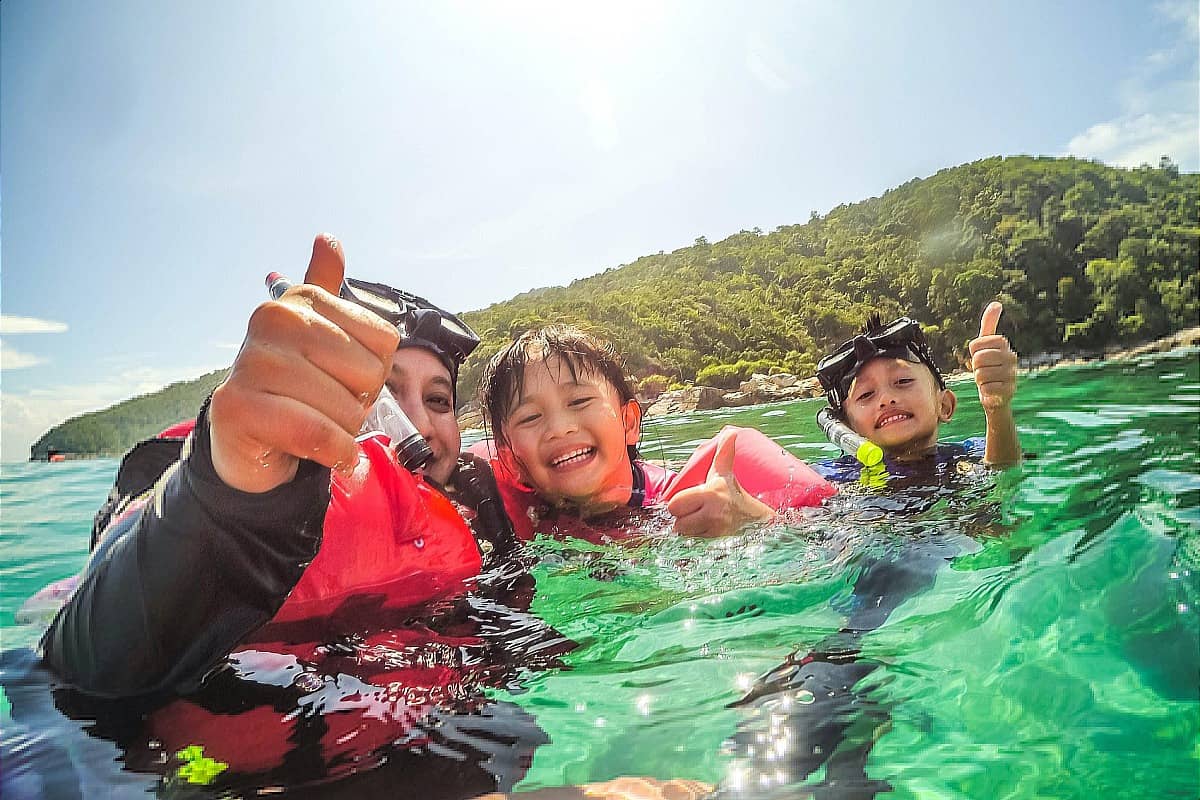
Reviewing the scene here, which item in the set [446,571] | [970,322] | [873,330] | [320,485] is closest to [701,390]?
[873,330]

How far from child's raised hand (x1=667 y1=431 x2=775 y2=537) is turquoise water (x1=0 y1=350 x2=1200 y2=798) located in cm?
9

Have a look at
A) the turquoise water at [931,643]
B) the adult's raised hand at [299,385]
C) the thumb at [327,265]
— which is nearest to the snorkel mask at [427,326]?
the turquoise water at [931,643]

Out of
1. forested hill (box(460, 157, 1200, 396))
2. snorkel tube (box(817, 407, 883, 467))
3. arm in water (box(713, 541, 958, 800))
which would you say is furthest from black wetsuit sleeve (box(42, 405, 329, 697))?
snorkel tube (box(817, 407, 883, 467))

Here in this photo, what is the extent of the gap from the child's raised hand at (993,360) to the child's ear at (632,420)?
1.31 m

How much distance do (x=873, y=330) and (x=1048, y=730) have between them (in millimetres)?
2279

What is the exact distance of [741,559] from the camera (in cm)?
197

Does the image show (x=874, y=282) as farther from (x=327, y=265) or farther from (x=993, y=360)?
(x=327, y=265)

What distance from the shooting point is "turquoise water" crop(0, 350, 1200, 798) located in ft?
3.36

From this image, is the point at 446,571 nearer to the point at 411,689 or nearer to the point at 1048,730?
the point at 411,689

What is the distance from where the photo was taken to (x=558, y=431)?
7.33ft

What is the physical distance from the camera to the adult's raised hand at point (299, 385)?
0.75 meters

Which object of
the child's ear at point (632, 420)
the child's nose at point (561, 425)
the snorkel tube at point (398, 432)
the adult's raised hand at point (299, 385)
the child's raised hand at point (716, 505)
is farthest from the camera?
the child's ear at point (632, 420)

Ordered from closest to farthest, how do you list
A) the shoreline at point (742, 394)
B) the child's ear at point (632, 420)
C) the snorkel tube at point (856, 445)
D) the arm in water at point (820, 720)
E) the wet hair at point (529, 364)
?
1. the arm in water at point (820, 720)
2. the wet hair at point (529, 364)
3. the child's ear at point (632, 420)
4. the snorkel tube at point (856, 445)
5. the shoreline at point (742, 394)

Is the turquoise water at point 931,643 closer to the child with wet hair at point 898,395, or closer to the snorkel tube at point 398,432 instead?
the child with wet hair at point 898,395
